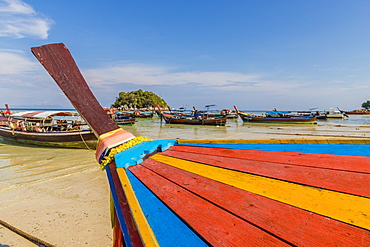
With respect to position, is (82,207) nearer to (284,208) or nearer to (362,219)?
(284,208)

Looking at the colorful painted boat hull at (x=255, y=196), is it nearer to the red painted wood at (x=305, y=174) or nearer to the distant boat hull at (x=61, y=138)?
the red painted wood at (x=305, y=174)

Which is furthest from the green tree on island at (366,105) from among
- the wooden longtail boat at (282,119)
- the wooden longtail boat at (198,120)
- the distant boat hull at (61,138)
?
the distant boat hull at (61,138)

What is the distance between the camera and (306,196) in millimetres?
1273

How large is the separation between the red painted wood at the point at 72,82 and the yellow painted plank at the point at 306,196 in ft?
6.94

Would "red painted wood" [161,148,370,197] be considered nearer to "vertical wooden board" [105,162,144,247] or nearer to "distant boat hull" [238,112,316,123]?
"vertical wooden board" [105,162,144,247]

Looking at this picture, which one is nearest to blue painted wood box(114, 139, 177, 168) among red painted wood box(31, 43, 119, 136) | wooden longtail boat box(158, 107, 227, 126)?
red painted wood box(31, 43, 119, 136)

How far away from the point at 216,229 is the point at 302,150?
1.40 metres

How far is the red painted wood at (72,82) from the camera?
3.21 meters

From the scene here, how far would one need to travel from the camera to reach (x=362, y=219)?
102cm

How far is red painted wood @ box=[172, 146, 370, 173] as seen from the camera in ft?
5.16

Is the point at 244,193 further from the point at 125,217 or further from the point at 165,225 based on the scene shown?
the point at 125,217

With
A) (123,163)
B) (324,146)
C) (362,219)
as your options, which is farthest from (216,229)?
(324,146)

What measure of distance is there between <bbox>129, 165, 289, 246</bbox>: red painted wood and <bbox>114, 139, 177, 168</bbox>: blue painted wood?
655 millimetres

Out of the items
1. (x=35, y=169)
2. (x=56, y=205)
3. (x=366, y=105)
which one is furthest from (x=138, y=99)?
(x=366, y=105)
